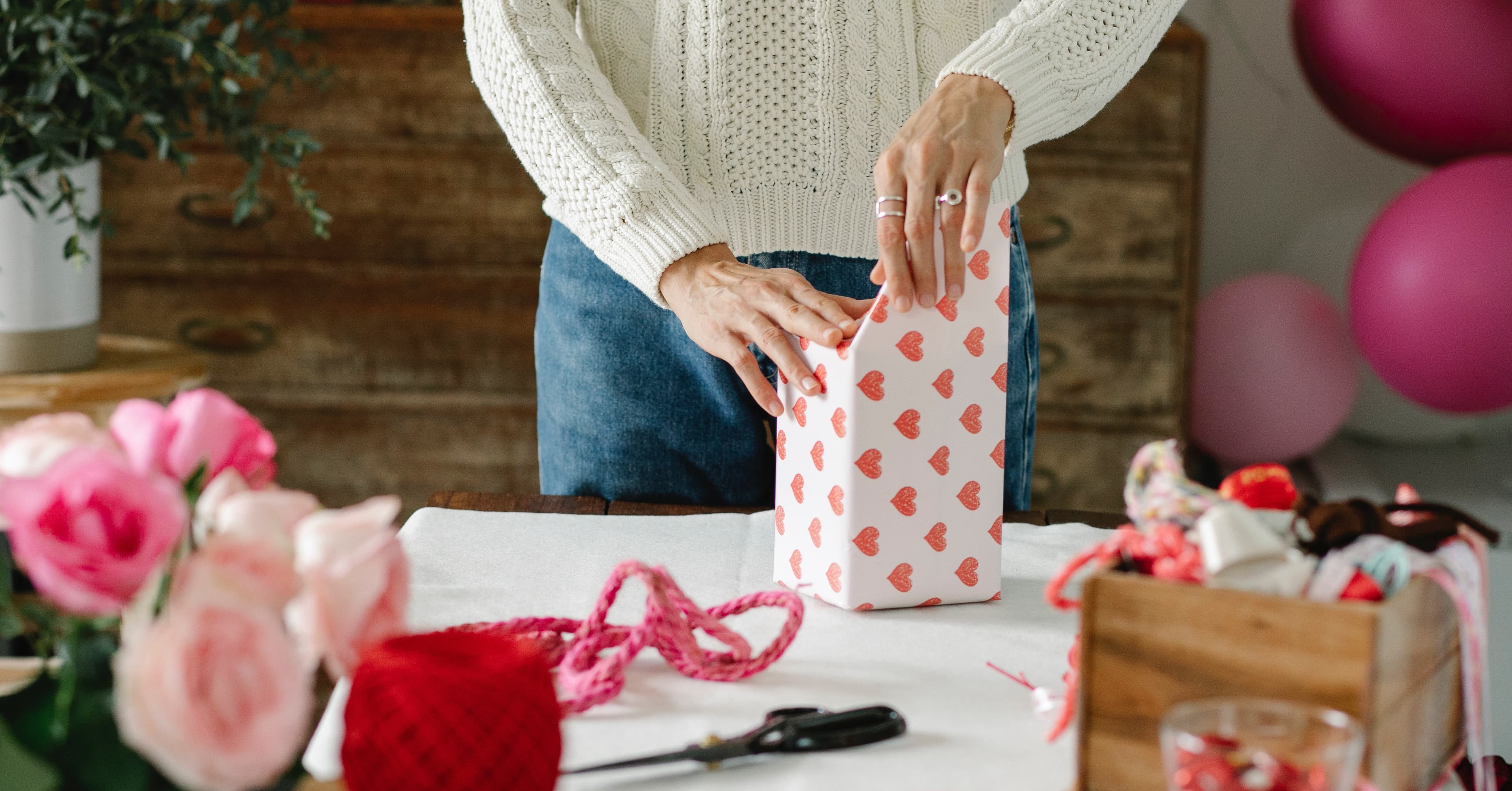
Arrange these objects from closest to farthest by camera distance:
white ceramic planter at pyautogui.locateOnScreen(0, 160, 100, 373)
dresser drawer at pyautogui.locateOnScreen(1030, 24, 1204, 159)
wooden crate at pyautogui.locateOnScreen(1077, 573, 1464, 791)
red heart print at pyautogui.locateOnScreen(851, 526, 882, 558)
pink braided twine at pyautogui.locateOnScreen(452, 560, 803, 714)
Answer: wooden crate at pyautogui.locateOnScreen(1077, 573, 1464, 791) < pink braided twine at pyautogui.locateOnScreen(452, 560, 803, 714) < red heart print at pyautogui.locateOnScreen(851, 526, 882, 558) < white ceramic planter at pyautogui.locateOnScreen(0, 160, 100, 373) < dresser drawer at pyautogui.locateOnScreen(1030, 24, 1204, 159)

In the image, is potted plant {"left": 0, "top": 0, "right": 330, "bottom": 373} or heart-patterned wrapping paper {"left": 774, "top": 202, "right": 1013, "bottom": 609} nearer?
heart-patterned wrapping paper {"left": 774, "top": 202, "right": 1013, "bottom": 609}

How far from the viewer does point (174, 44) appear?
1.61 metres

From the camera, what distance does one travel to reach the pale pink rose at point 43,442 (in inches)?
14.4

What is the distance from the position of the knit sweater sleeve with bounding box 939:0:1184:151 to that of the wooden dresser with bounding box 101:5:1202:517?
1.20 m

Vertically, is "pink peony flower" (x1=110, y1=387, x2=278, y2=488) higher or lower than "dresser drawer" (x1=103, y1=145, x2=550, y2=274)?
lower

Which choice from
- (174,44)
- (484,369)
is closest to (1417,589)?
(174,44)

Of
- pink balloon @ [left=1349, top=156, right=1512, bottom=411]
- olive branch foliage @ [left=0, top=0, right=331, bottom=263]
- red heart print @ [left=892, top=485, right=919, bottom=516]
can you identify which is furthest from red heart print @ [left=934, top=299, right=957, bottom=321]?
pink balloon @ [left=1349, top=156, right=1512, bottom=411]

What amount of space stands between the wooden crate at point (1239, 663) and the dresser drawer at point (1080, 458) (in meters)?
1.76

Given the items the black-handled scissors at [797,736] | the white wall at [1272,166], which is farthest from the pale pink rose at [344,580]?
the white wall at [1272,166]

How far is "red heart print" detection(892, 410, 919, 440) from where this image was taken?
724 millimetres

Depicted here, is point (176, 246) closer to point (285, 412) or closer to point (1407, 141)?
point (285, 412)

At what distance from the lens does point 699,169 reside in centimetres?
105

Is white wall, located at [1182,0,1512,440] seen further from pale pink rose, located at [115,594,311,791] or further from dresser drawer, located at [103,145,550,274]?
pale pink rose, located at [115,594,311,791]

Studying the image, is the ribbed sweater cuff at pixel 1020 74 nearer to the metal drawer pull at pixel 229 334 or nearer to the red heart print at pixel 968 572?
the red heart print at pixel 968 572
